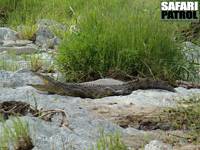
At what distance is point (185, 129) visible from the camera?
156 inches

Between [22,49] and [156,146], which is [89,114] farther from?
[22,49]

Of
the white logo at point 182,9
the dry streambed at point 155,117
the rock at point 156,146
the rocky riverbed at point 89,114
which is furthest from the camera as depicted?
the white logo at point 182,9

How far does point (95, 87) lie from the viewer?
16.6ft

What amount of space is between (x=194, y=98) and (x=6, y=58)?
142 inches

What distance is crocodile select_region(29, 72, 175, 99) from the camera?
485 cm

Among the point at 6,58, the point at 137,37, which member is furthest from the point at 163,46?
the point at 6,58

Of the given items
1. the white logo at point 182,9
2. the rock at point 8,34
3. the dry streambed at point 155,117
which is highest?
the white logo at point 182,9

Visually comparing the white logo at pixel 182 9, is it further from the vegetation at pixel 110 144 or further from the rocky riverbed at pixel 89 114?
the vegetation at pixel 110 144

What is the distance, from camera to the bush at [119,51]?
600cm

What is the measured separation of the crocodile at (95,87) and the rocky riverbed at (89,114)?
11cm

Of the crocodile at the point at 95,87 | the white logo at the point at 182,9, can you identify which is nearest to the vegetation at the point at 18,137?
the crocodile at the point at 95,87

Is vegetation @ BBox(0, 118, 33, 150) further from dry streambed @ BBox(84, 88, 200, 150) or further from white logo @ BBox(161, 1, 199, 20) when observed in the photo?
white logo @ BBox(161, 1, 199, 20)

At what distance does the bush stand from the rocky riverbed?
463mm

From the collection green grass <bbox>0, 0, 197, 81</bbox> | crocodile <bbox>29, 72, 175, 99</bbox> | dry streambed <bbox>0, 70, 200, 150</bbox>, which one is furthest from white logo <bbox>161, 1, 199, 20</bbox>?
dry streambed <bbox>0, 70, 200, 150</bbox>
